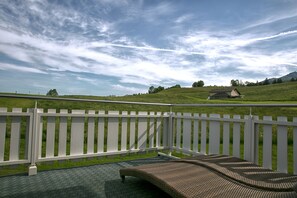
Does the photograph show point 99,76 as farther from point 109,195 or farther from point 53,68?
point 109,195

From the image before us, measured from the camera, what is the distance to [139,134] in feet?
13.1

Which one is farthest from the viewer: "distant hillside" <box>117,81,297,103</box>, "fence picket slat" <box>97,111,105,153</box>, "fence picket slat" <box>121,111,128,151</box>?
"distant hillside" <box>117,81,297,103</box>

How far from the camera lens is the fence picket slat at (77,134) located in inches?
130

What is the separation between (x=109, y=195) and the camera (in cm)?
228

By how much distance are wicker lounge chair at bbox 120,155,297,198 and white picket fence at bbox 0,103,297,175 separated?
0.47m

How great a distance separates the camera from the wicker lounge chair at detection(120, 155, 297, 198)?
5.92 ft

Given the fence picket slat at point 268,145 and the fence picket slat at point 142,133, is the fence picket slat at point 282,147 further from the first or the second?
the fence picket slat at point 142,133

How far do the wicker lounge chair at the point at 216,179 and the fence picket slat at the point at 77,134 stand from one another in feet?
3.26

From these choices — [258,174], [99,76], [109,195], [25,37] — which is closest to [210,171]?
[258,174]

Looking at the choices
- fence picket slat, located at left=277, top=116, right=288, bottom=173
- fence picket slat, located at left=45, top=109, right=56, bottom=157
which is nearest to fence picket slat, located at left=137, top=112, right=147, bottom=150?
fence picket slat, located at left=45, top=109, right=56, bottom=157

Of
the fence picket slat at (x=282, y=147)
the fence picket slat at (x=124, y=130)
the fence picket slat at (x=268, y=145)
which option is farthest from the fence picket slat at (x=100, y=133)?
the fence picket slat at (x=282, y=147)

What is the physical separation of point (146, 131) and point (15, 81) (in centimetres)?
937

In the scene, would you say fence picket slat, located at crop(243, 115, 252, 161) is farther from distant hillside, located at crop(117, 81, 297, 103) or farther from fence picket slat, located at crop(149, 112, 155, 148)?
distant hillside, located at crop(117, 81, 297, 103)

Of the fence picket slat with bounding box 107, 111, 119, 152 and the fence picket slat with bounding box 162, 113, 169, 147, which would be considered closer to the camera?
the fence picket slat with bounding box 107, 111, 119, 152
